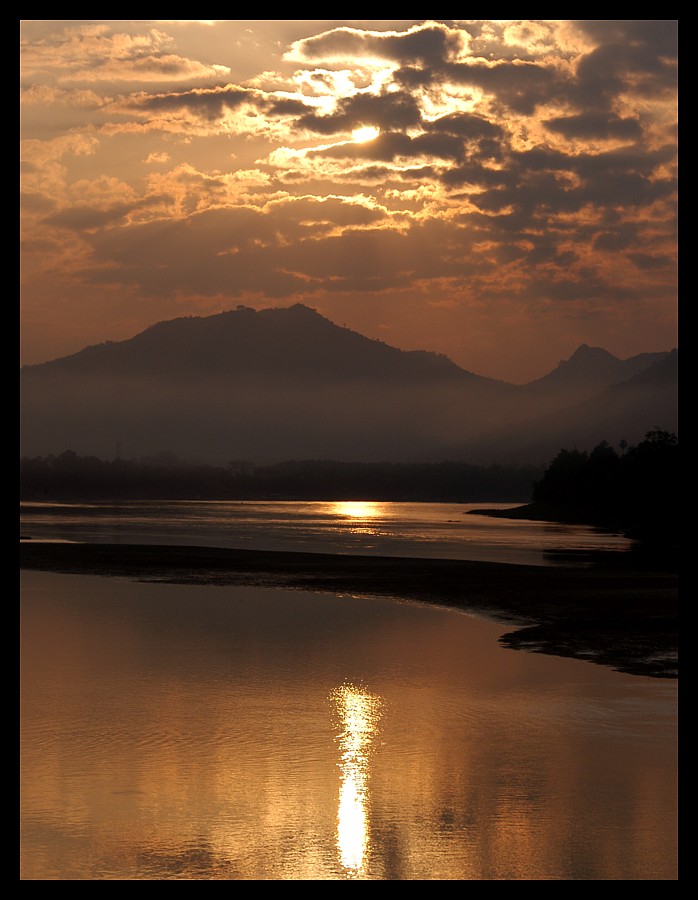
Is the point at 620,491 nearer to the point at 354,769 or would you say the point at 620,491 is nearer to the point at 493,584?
the point at 493,584

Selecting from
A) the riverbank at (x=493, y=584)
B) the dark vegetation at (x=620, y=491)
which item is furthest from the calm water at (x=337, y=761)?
the dark vegetation at (x=620, y=491)

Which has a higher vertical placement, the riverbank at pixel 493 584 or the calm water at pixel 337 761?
the calm water at pixel 337 761

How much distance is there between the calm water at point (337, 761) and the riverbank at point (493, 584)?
2.87 m

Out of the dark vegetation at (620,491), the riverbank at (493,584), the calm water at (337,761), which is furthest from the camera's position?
the dark vegetation at (620,491)

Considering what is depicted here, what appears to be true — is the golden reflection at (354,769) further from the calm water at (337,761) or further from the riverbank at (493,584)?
the riverbank at (493,584)

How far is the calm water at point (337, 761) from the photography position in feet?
45.3

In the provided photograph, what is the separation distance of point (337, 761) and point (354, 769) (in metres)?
0.58

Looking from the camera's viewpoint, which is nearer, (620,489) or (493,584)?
(493,584)

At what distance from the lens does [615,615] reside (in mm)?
38906

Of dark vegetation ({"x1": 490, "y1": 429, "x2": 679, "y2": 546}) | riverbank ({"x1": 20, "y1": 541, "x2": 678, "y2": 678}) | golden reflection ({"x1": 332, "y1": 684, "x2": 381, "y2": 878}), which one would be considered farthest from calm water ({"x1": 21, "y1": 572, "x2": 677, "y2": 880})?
dark vegetation ({"x1": 490, "y1": 429, "x2": 679, "y2": 546})

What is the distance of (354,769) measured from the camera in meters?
17.9

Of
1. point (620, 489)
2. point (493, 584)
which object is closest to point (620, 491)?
point (620, 489)
